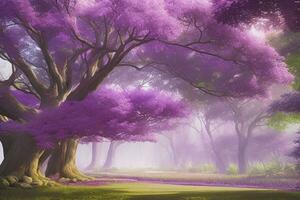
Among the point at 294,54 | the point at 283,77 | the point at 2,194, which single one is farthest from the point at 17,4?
the point at 294,54

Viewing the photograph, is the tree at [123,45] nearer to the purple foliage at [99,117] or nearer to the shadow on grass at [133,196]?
the purple foliage at [99,117]

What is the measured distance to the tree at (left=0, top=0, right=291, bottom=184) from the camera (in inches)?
720

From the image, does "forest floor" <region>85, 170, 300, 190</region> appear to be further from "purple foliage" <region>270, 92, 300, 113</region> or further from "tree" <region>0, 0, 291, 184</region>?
"tree" <region>0, 0, 291, 184</region>

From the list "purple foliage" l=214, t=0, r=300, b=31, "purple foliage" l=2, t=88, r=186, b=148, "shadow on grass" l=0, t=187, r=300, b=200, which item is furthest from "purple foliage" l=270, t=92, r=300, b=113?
"purple foliage" l=214, t=0, r=300, b=31

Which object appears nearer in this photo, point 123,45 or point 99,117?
point 99,117

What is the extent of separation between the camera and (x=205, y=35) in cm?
2211

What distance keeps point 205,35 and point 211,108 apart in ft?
94.8

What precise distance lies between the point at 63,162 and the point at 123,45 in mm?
7879

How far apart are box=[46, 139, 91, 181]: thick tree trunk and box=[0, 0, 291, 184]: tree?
0.08 metres

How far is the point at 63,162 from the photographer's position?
24125 millimetres

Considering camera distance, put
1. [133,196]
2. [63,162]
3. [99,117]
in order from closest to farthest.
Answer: [133,196]
[99,117]
[63,162]

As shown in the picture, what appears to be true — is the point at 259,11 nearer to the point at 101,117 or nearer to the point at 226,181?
the point at 101,117

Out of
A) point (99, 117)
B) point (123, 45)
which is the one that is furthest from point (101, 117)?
point (123, 45)

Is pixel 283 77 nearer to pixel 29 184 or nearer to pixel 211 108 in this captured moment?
pixel 29 184
